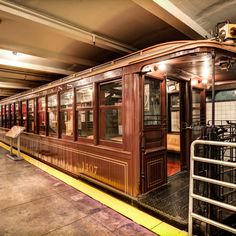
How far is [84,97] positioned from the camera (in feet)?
15.2

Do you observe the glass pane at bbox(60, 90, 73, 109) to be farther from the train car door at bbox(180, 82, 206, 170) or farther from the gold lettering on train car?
the train car door at bbox(180, 82, 206, 170)

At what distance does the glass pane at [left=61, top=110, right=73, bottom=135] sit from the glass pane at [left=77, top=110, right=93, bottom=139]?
0.37m

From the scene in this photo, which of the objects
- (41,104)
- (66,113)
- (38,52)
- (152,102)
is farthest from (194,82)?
(41,104)

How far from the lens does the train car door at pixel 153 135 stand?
3320 millimetres

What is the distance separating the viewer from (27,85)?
9367 mm

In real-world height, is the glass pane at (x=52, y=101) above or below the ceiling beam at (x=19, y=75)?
below

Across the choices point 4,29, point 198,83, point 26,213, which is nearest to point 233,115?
point 198,83

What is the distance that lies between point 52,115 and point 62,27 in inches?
133

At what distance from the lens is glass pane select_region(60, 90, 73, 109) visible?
514cm

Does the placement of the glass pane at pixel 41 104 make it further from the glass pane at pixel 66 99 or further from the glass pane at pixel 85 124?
the glass pane at pixel 85 124

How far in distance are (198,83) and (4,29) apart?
180 inches

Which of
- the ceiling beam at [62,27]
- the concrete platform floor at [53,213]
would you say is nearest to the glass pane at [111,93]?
the ceiling beam at [62,27]

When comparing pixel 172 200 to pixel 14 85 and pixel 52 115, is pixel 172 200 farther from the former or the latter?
pixel 14 85

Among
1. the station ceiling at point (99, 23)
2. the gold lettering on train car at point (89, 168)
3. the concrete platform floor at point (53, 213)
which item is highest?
the station ceiling at point (99, 23)
